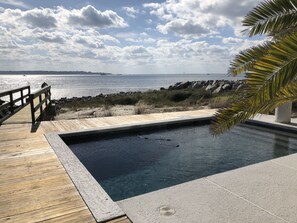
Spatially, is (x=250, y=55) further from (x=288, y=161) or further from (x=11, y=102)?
(x=11, y=102)

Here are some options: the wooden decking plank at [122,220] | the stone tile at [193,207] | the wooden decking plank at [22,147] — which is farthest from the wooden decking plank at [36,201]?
the wooden decking plank at [22,147]

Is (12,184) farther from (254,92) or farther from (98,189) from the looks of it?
(254,92)

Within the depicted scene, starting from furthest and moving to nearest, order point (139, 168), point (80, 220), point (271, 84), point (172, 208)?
point (139, 168)
point (172, 208)
point (80, 220)
point (271, 84)

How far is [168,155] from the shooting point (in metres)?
6.95

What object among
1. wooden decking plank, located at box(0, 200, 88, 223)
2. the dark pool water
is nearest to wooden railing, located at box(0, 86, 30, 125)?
the dark pool water

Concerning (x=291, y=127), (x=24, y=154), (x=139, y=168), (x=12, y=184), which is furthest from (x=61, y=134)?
(x=291, y=127)

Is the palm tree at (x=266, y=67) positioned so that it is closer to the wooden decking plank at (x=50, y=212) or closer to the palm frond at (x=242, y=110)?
the palm frond at (x=242, y=110)

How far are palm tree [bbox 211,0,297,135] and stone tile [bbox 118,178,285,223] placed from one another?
0.93 m

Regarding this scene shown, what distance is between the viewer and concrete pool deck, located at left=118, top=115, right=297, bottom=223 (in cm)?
313

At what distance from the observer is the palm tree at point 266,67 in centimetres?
259

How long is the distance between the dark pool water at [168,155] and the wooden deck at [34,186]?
3.78ft

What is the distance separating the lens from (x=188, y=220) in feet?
10.0

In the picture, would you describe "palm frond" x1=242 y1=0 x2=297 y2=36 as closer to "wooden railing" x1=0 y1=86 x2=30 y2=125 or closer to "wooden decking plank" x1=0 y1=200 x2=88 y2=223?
"wooden decking plank" x1=0 y1=200 x2=88 y2=223

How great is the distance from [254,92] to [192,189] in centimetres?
180
